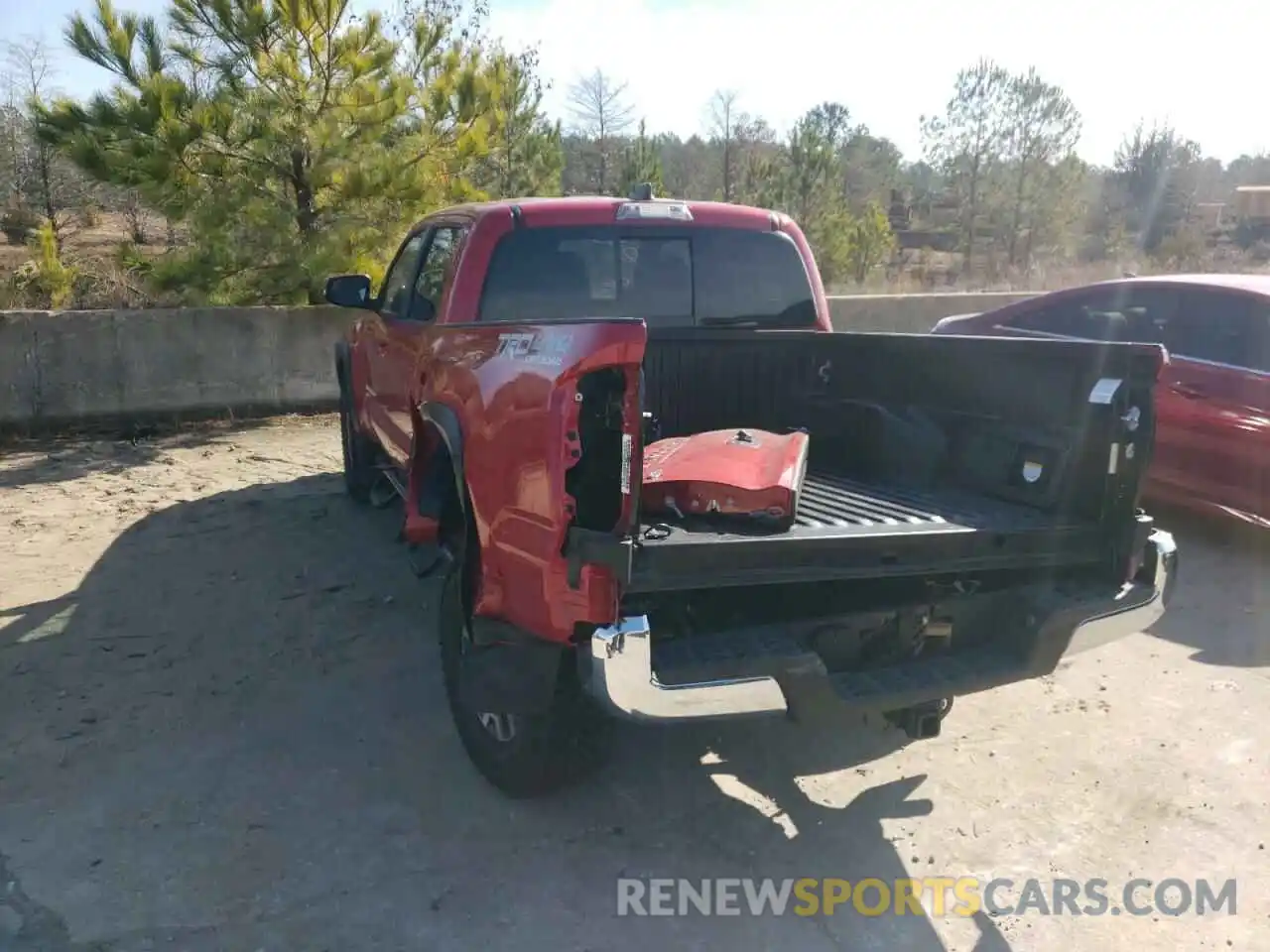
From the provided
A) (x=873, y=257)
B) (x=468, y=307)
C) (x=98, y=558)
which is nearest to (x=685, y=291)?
(x=468, y=307)

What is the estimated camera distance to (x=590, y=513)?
297cm

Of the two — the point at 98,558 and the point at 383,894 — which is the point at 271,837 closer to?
the point at 383,894

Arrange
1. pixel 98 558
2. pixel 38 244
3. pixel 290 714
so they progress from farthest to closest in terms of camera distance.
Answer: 1. pixel 38 244
2. pixel 98 558
3. pixel 290 714

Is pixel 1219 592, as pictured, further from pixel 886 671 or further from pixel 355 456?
pixel 355 456

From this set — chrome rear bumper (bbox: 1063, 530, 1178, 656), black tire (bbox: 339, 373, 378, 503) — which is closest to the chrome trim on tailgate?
chrome rear bumper (bbox: 1063, 530, 1178, 656)

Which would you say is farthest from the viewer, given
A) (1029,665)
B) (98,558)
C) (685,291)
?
(98,558)

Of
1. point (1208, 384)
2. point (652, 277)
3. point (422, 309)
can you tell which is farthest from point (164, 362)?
point (1208, 384)

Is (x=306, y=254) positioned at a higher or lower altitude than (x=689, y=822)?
higher

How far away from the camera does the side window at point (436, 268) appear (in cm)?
492

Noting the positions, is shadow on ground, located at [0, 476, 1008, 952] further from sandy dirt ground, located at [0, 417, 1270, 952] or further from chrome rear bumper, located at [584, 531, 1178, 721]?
chrome rear bumper, located at [584, 531, 1178, 721]

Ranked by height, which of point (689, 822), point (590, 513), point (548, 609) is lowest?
point (689, 822)

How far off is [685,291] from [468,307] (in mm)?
1023

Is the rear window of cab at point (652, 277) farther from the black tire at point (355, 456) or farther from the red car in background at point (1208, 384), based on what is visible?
the red car in background at point (1208, 384)

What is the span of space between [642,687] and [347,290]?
3751 mm
